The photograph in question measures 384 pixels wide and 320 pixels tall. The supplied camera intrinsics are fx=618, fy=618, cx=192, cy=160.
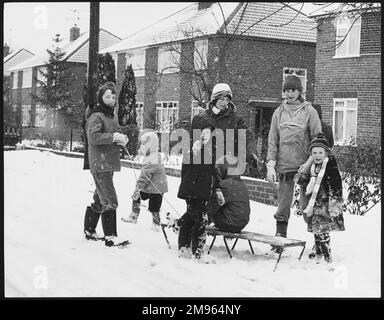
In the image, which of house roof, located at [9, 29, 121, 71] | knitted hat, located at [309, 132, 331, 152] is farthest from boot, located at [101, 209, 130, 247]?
house roof, located at [9, 29, 121, 71]

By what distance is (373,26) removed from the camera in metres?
17.1

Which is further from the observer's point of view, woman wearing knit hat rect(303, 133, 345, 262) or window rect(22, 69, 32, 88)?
window rect(22, 69, 32, 88)

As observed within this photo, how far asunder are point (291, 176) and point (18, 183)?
597 cm

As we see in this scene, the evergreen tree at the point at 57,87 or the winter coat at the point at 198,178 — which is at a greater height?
the evergreen tree at the point at 57,87

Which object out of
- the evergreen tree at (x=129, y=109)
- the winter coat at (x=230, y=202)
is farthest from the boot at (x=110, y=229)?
the evergreen tree at (x=129, y=109)

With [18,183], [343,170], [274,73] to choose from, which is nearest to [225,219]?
[343,170]

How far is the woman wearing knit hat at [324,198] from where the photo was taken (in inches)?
231

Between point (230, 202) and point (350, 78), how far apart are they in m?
12.6

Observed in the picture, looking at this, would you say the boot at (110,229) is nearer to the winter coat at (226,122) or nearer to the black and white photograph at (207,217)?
the black and white photograph at (207,217)

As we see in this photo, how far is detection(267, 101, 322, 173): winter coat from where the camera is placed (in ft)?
21.2

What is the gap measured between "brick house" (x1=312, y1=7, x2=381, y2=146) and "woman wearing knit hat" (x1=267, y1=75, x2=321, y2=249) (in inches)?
405

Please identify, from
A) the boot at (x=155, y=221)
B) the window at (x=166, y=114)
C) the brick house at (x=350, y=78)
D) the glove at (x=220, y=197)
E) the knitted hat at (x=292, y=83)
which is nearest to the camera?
the glove at (x=220, y=197)

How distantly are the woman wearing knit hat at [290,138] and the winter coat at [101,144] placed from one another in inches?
65.1
